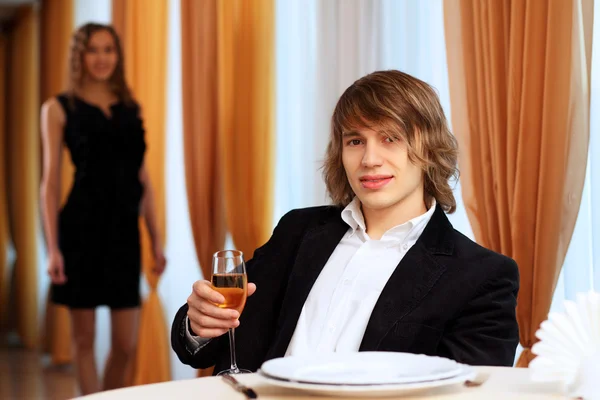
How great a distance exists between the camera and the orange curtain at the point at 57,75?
238 inches

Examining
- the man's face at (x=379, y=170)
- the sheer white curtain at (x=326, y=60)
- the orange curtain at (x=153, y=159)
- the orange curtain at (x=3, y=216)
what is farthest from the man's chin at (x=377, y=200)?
the orange curtain at (x=3, y=216)

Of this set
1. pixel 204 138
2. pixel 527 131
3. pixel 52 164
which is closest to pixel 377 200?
pixel 527 131

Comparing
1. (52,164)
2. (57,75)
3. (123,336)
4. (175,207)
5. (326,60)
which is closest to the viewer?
(326,60)

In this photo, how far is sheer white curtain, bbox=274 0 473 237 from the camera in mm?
3176

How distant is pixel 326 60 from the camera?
3639 mm

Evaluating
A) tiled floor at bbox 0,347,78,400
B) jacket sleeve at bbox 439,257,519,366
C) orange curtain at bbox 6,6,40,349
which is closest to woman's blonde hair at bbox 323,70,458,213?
jacket sleeve at bbox 439,257,519,366

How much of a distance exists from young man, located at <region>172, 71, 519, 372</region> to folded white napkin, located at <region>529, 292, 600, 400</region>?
2.14ft

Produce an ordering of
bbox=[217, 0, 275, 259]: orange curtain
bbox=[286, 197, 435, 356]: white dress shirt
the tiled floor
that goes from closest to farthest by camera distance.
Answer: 1. bbox=[286, 197, 435, 356]: white dress shirt
2. bbox=[217, 0, 275, 259]: orange curtain
3. the tiled floor

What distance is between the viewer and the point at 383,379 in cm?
112

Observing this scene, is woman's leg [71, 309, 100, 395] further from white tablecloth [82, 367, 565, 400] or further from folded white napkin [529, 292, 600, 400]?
folded white napkin [529, 292, 600, 400]

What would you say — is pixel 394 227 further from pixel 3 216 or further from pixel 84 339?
pixel 3 216

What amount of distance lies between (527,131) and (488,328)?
93 centimetres

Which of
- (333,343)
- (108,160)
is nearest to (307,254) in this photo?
(333,343)

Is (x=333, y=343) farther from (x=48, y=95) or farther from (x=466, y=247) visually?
(x=48, y=95)
